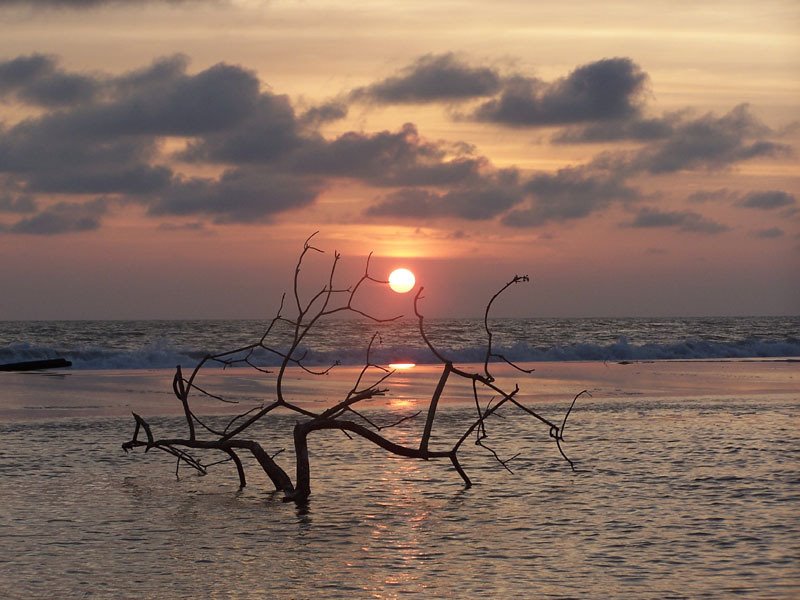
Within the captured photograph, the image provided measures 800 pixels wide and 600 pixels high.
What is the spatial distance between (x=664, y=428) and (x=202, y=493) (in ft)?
30.6

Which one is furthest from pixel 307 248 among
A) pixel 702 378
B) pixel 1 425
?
pixel 702 378

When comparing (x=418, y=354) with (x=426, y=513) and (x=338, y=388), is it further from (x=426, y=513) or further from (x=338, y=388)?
(x=426, y=513)

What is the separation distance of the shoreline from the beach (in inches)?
165

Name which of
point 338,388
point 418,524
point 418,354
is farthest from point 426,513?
point 418,354

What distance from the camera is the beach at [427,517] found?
27.6 ft

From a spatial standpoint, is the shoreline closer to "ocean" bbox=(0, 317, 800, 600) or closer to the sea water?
"ocean" bbox=(0, 317, 800, 600)

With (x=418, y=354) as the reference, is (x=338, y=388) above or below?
below

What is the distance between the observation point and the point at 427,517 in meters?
10.9

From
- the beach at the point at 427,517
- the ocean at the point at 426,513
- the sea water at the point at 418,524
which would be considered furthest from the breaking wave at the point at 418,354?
the sea water at the point at 418,524

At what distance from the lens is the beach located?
8414 millimetres

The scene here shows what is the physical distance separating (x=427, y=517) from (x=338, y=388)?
1929cm

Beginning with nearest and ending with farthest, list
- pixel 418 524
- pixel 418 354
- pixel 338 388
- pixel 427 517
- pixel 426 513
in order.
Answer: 1. pixel 418 524
2. pixel 427 517
3. pixel 426 513
4. pixel 338 388
5. pixel 418 354

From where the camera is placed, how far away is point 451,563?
8961mm

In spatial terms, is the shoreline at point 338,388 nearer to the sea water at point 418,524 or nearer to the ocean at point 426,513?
the ocean at point 426,513
